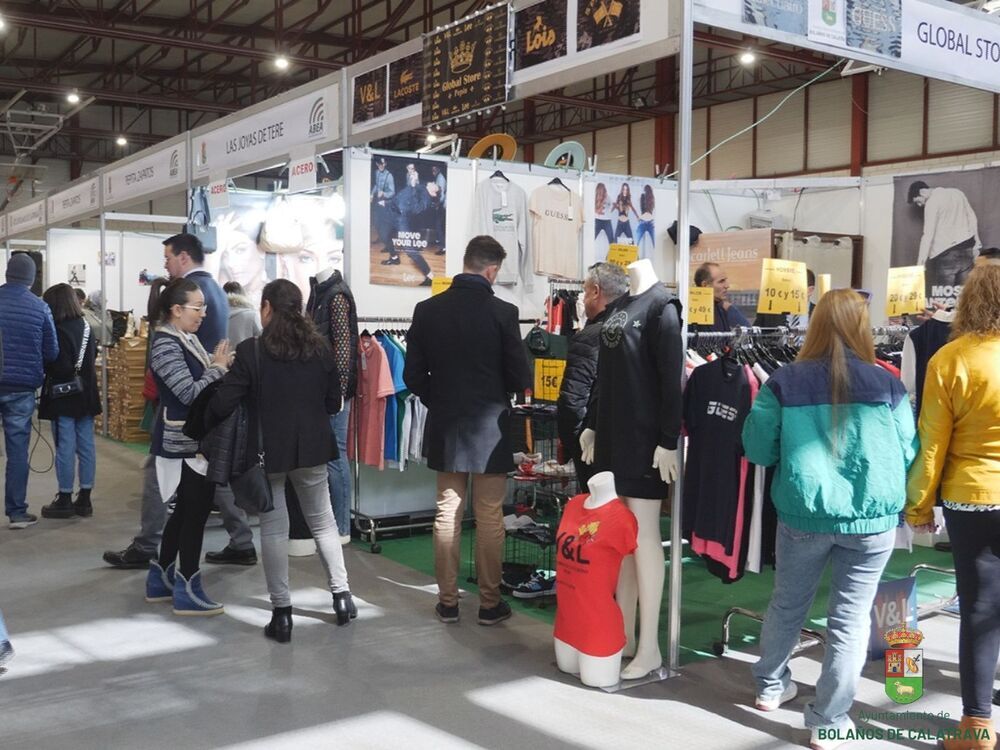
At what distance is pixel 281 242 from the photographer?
8078 millimetres

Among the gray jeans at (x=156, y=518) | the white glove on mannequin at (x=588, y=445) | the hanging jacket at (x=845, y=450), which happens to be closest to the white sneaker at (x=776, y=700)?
the hanging jacket at (x=845, y=450)

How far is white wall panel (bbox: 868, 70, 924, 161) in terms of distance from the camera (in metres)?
14.3

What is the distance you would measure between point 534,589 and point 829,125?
43.2 feet

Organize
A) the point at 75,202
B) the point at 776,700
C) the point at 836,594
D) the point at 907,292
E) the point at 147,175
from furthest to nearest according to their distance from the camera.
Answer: the point at 75,202, the point at 147,175, the point at 907,292, the point at 776,700, the point at 836,594

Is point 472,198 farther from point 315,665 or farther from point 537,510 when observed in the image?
point 315,665

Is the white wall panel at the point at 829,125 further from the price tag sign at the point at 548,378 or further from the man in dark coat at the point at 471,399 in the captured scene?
the man in dark coat at the point at 471,399

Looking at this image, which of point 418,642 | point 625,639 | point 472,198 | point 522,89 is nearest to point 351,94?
point 472,198

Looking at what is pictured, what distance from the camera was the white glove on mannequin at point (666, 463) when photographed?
3512 millimetres

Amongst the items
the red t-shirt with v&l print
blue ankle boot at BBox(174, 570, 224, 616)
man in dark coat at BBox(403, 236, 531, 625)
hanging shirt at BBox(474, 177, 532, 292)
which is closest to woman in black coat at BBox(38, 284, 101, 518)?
blue ankle boot at BBox(174, 570, 224, 616)

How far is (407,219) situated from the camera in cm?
613

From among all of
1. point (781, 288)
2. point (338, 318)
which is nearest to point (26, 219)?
point (338, 318)

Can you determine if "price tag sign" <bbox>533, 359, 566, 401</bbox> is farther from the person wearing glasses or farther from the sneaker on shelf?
the person wearing glasses

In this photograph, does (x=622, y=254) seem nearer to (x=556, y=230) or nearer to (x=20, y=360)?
(x=556, y=230)

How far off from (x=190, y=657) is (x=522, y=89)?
2730 mm
